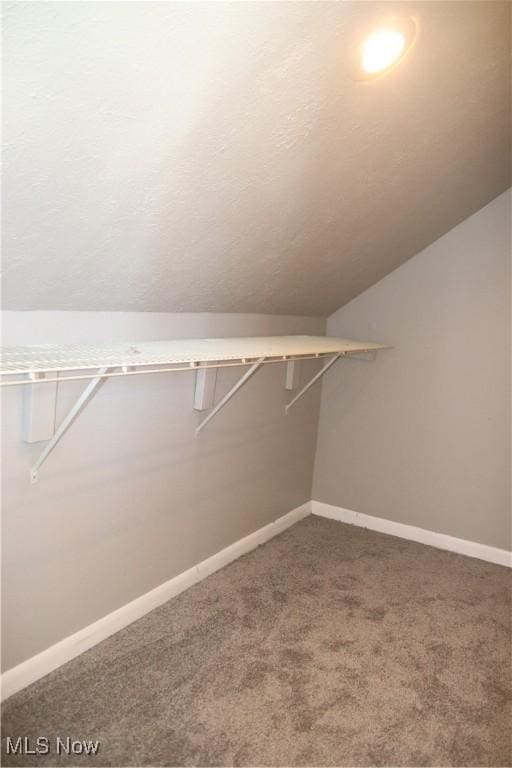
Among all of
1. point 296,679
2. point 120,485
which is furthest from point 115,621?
point 296,679

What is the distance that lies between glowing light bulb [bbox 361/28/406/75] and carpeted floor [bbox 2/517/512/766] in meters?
1.94

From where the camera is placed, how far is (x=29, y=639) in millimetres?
2010

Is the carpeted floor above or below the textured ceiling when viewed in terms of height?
below

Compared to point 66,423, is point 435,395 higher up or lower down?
higher up

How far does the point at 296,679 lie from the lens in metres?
2.17

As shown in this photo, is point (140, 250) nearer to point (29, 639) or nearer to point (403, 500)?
point (29, 639)

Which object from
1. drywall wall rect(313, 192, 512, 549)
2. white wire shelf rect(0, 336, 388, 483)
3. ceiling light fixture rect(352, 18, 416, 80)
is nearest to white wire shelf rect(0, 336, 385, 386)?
white wire shelf rect(0, 336, 388, 483)

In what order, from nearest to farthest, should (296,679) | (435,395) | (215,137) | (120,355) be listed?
(215,137), (120,355), (296,679), (435,395)

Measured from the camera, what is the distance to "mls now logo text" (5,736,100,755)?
1734 mm

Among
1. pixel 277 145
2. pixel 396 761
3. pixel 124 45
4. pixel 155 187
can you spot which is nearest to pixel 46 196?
pixel 155 187

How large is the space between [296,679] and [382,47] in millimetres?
1992

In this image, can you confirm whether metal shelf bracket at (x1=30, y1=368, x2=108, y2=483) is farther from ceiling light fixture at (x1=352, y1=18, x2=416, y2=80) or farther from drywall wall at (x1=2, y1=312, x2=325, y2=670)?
ceiling light fixture at (x1=352, y1=18, x2=416, y2=80)

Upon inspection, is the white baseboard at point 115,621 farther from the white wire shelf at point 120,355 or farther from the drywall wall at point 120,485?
the white wire shelf at point 120,355

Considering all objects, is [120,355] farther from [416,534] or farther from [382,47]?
[416,534]
